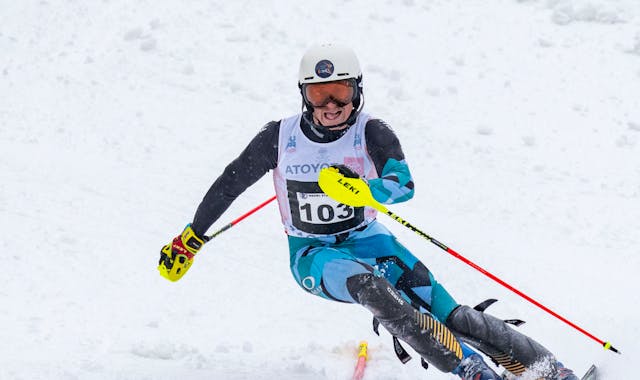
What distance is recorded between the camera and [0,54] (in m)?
10.5

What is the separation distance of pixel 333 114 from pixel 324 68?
0.93 ft

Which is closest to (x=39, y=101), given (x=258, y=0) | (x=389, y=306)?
(x=258, y=0)

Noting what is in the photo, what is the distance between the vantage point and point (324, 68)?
451 centimetres

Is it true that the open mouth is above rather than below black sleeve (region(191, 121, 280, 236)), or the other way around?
above

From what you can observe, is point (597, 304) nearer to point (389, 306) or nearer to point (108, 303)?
point (389, 306)

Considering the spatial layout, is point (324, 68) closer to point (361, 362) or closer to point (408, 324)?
point (408, 324)

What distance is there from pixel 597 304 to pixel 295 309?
247cm

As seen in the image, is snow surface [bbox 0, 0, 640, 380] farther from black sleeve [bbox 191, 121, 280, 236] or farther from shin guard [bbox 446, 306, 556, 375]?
black sleeve [bbox 191, 121, 280, 236]

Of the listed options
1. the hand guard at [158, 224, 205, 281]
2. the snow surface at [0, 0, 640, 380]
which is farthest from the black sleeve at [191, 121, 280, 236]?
the snow surface at [0, 0, 640, 380]

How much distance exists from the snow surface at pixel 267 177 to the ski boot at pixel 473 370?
1.12 metres

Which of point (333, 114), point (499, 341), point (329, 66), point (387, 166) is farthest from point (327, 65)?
point (499, 341)

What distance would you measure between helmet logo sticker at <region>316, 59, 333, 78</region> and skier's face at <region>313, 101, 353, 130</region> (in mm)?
170

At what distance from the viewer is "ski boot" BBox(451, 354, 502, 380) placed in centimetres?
414

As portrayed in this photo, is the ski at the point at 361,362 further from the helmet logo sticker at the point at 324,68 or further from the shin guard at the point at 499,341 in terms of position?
the helmet logo sticker at the point at 324,68
